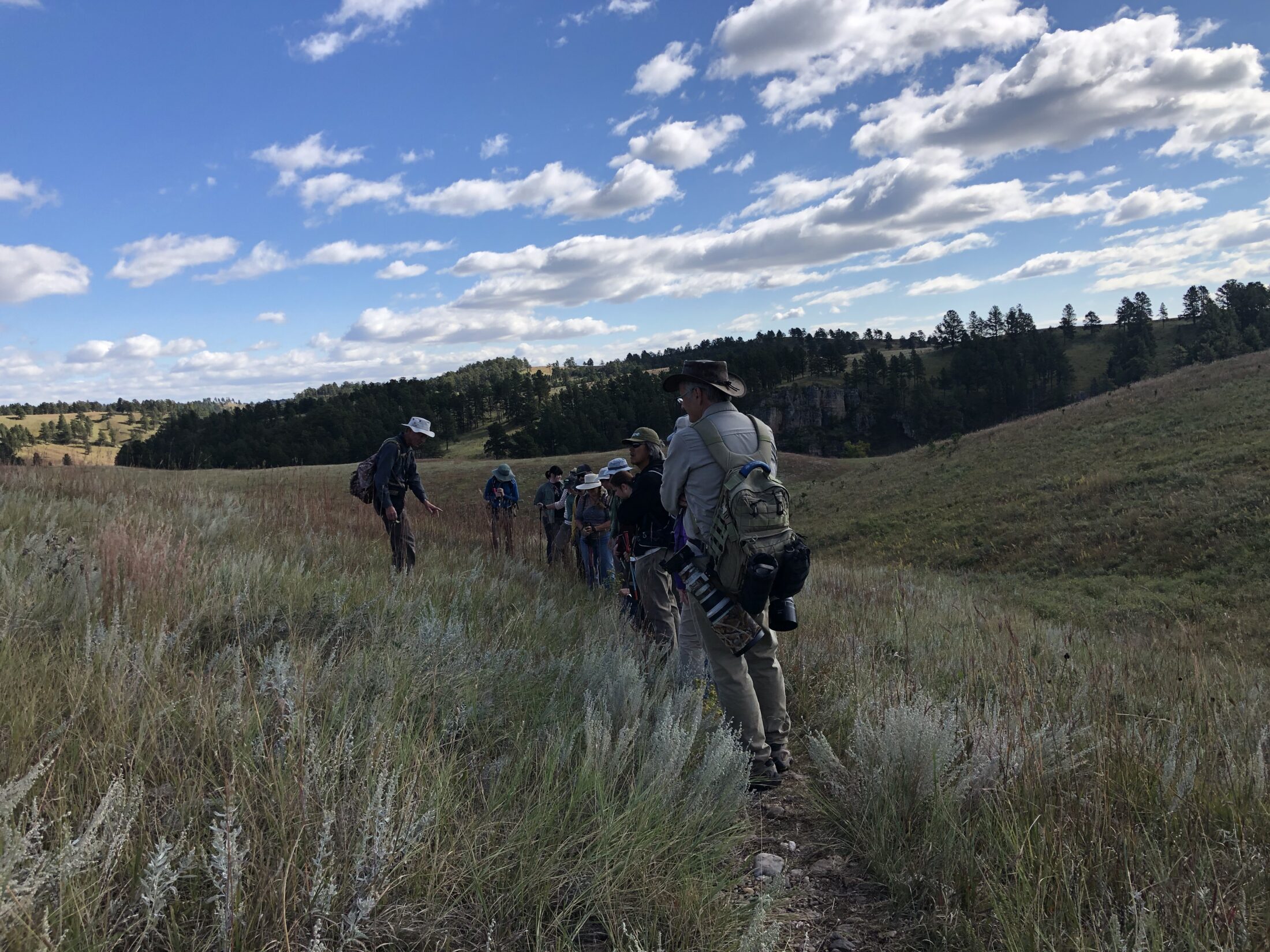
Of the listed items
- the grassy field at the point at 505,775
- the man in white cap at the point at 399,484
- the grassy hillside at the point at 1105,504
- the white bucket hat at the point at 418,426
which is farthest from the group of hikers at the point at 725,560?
the grassy hillside at the point at 1105,504

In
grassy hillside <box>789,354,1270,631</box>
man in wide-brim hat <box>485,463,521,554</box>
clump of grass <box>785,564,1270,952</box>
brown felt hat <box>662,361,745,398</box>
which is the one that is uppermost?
brown felt hat <box>662,361,745,398</box>

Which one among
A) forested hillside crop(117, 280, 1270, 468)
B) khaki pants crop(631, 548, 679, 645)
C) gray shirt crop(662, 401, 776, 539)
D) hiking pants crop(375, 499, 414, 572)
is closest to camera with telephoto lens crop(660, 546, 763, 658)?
gray shirt crop(662, 401, 776, 539)

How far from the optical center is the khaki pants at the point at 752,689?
3.56m

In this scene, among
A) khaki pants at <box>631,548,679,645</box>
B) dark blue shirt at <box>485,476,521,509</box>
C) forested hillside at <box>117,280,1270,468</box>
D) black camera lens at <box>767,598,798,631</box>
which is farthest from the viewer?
forested hillside at <box>117,280,1270,468</box>

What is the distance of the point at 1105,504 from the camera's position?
18938 mm

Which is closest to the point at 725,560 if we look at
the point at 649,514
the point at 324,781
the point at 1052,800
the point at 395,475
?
the point at 1052,800

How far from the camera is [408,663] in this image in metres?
3.06

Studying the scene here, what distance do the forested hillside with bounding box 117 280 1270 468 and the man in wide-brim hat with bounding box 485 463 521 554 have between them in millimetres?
72162

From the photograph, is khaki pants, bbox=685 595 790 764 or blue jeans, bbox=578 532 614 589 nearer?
khaki pants, bbox=685 595 790 764

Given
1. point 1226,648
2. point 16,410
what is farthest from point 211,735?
point 16,410

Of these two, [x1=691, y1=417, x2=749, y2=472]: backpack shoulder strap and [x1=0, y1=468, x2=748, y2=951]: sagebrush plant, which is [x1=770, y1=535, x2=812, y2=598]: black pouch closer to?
[x1=691, y1=417, x2=749, y2=472]: backpack shoulder strap

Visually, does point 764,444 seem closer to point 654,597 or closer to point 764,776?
point 764,776

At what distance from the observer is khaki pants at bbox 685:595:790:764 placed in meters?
3.56

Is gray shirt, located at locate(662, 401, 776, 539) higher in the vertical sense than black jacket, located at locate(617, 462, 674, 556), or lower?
higher
